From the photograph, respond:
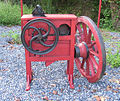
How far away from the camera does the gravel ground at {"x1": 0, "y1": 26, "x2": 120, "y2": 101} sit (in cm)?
255

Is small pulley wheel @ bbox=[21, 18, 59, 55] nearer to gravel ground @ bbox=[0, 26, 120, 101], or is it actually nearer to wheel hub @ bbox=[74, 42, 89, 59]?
wheel hub @ bbox=[74, 42, 89, 59]

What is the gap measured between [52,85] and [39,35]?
95cm

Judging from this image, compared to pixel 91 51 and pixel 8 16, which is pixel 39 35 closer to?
pixel 91 51

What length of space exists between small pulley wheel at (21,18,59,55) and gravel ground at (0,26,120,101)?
0.67m

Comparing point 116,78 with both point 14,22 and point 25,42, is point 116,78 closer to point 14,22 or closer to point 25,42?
point 25,42

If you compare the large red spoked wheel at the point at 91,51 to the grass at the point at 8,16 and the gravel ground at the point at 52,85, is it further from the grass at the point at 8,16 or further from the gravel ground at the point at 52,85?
the grass at the point at 8,16

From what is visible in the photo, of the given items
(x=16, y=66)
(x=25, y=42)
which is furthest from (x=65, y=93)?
(x=16, y=66)

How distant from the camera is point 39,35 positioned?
240 centimetres

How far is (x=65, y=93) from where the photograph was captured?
2652mm

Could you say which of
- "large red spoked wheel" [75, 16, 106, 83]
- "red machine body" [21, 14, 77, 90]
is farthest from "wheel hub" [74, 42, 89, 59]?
"red machine body" [21, 14, 77, 90]

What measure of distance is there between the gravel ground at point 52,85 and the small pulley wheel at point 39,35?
670 mm

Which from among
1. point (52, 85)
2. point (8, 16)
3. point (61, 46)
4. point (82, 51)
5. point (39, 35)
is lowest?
point (52, 85)

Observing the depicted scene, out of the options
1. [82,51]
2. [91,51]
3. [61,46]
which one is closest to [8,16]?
[61,46]

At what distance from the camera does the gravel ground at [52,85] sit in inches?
101
